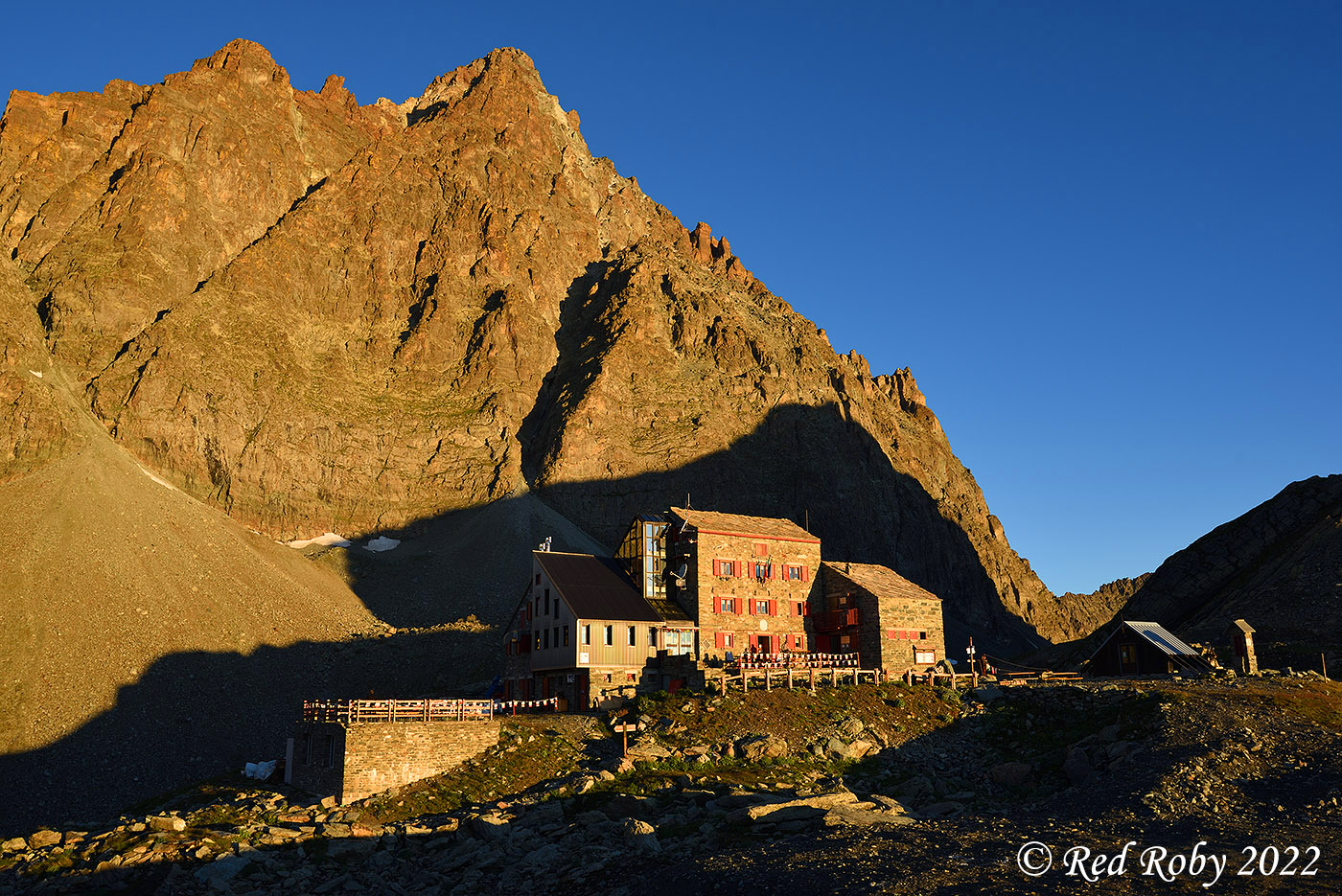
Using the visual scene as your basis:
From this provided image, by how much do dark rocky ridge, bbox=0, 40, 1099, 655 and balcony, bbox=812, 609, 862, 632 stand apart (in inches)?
2936

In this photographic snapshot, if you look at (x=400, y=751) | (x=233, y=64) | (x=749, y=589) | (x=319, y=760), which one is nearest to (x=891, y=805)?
(x=400, y=751)

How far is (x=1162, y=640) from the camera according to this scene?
5984cm

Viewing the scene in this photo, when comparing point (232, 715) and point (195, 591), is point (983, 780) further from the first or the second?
point (195, 591)

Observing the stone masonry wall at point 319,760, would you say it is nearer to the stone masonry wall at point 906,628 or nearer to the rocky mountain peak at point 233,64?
the stone masonry wall at point 906,628

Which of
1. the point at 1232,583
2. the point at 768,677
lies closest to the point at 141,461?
the point at 768,677

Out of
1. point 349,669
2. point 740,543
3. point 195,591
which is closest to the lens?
point 740,543

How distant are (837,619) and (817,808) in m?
29.5

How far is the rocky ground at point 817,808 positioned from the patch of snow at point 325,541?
93887 mm

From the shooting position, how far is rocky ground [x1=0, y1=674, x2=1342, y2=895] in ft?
89.1

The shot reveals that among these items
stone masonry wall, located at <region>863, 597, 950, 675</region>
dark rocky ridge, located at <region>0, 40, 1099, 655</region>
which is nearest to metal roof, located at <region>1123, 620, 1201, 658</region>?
stone masonry wall, located at <region>863, 597, 950, 675</region>

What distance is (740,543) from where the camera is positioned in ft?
203

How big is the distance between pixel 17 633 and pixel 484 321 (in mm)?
109857

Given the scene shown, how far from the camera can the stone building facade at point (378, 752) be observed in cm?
4122

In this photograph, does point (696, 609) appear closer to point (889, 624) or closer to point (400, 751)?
point (889, 624)
